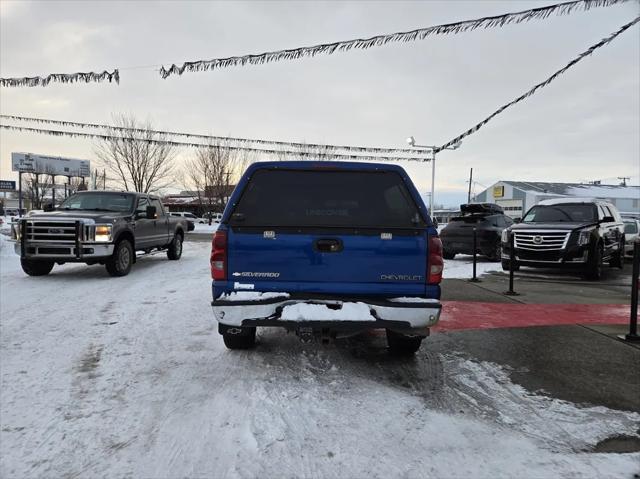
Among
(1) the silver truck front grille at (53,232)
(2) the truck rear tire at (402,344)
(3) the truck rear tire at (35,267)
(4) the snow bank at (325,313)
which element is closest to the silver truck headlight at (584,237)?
(2) the truck rear tire at (402,344)

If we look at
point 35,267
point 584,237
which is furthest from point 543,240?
point 35,267

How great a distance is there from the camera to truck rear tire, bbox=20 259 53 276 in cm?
908

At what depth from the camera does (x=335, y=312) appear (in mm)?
3650

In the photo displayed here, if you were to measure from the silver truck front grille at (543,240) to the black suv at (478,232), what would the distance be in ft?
9.33

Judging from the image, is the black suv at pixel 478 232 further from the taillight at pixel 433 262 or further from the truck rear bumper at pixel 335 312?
the truck rear bumper at pixel 335 312

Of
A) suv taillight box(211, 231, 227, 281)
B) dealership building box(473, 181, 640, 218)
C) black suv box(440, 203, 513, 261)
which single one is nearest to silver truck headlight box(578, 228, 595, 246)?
black suv box(440, 203, 513, 261)

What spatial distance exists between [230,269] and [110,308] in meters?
3.63

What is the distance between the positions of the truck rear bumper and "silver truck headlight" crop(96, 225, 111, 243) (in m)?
6.03

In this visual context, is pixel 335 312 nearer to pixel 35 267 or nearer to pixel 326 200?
pixel 326 200

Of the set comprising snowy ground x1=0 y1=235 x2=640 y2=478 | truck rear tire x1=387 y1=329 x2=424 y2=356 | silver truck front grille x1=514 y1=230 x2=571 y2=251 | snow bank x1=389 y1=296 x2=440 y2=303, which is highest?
silver truck front grille x1=514 y1=230 x2=571 y2=251

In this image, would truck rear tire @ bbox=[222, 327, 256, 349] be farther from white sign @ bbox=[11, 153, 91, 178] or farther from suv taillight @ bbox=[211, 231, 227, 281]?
white sign @ bbox=[11, 153, 91, 178]

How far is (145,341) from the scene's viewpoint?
195 inches

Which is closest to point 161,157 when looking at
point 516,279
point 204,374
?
point 516,279

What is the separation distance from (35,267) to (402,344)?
26.9ft
